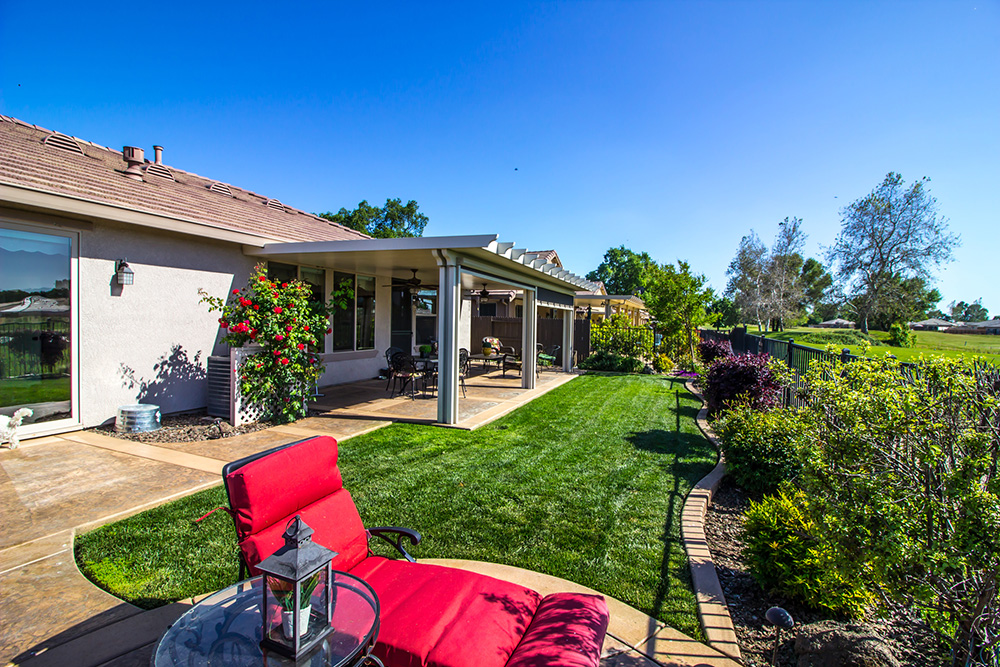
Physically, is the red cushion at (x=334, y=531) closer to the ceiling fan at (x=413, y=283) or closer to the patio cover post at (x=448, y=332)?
the patio cover post at (x=448, y=332)

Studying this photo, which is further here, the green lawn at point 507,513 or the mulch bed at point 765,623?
the green lawn at point 507,513

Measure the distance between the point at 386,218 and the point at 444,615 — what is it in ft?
177

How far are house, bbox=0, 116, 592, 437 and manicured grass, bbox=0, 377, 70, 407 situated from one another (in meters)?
0.01

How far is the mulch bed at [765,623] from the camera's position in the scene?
219 centimetres

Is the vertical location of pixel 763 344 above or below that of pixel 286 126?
below

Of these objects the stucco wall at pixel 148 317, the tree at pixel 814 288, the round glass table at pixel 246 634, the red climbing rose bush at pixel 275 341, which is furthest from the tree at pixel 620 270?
the round glass table at pixel 246 634

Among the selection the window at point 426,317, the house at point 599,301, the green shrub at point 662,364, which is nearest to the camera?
the window at point 426,317

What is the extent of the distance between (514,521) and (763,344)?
7.74 metres

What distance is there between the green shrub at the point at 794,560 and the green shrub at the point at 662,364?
12.5 metres

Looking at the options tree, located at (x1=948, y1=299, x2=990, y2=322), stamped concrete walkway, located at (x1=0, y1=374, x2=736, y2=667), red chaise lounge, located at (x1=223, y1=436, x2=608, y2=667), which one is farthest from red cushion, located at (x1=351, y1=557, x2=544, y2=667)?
tree, located at (x1=948, y1=299, x2=990, y2=322)

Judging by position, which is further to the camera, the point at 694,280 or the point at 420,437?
the point at 694,280

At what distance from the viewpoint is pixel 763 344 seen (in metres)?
9.26

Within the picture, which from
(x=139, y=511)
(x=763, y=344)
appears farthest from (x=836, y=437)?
(x=763, y=344)

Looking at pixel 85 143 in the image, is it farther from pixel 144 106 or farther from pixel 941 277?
pixel 941 277
